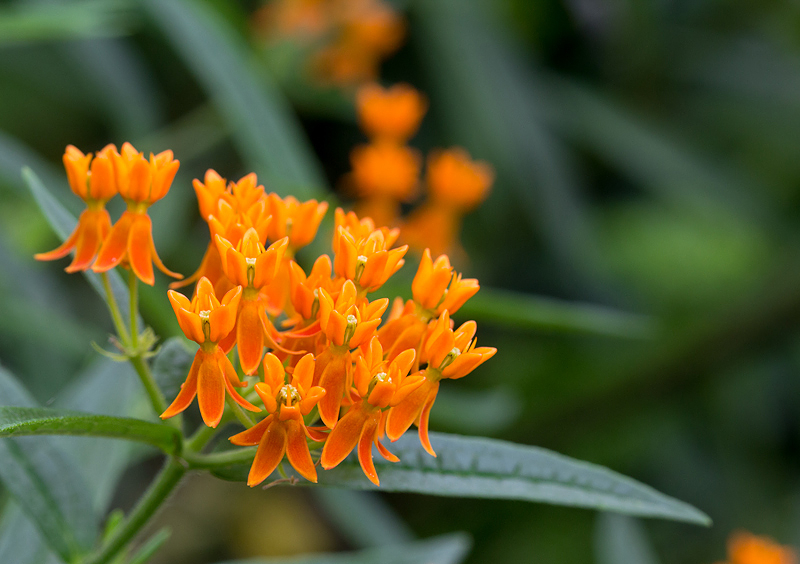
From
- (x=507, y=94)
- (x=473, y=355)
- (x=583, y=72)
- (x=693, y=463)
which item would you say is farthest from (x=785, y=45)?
(x=473, y=355)

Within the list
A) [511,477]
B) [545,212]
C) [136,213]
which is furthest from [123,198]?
[545,212]

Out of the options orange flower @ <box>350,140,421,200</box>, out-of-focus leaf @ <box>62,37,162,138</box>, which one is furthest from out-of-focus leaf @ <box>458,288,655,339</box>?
out-of-focus leaf @ <box>62,37,162,138</box>

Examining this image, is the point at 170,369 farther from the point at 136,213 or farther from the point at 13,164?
the point at 13,164

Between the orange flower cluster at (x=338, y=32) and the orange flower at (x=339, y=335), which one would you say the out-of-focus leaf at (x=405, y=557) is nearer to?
the orange flower at (x=339, y=335)

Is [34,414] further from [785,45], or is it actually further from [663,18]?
[785,45]

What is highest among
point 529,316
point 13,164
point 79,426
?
point 13,164

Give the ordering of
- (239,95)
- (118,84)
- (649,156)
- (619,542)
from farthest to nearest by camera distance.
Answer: (649,156)
(118,84)
(239,95)
(619,542)
